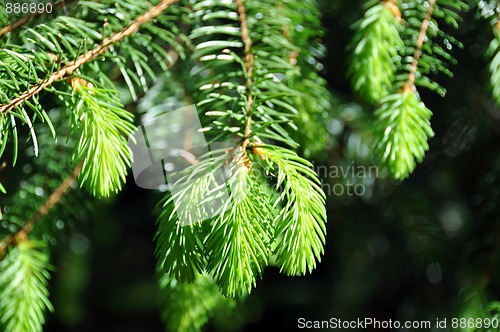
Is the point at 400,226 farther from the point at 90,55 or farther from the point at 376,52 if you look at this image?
the point at 90,55

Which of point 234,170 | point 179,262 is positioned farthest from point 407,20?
point 179,262

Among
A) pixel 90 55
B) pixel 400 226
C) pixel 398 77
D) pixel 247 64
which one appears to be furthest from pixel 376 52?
pixel 400 226

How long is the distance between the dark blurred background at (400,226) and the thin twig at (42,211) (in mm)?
144

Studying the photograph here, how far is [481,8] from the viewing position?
790 millimetres

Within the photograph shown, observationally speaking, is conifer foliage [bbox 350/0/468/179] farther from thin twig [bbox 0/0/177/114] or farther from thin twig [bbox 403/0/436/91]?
thin twig [bbox 0/0/177/114]

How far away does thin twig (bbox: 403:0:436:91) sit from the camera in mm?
711

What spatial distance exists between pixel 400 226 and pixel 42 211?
0.67m

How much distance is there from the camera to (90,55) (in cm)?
64

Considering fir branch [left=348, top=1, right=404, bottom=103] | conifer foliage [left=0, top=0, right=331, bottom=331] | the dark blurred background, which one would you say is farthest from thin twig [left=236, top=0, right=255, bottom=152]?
the dark blurred background

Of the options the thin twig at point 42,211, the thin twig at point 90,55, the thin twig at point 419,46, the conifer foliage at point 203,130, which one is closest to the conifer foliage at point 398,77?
A: the thin twig at point 419,46

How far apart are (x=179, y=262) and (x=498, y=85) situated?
48 centimetres

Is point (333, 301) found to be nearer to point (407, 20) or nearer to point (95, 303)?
point (407, 20)

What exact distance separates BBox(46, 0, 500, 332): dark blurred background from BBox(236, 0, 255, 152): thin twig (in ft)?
0.93

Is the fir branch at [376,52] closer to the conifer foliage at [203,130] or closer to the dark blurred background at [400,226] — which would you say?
the conifer foliage at [203,130]
